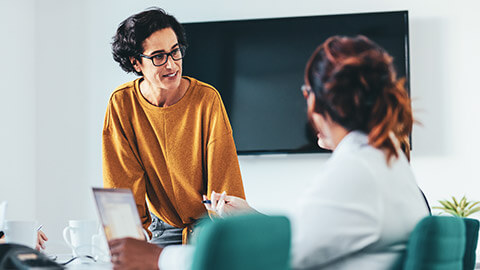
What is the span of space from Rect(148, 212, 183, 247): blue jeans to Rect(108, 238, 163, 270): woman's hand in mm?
603

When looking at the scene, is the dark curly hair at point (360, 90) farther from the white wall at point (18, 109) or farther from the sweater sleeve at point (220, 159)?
the white wall at point (18, 109)

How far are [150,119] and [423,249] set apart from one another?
1.05m

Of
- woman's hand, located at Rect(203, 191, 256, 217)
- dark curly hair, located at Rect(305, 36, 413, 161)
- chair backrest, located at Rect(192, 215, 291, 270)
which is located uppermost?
dark curly hair, located at Rect(305, 36, 413, 161)

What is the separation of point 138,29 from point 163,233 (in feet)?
2.15

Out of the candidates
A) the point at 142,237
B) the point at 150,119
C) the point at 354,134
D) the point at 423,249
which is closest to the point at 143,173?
the point at 150,119

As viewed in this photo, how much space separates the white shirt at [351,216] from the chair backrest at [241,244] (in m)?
0.08

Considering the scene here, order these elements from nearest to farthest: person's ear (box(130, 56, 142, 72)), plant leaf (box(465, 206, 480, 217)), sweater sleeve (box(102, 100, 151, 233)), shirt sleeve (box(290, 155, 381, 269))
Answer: shirt sleeve (box(290, 155, 381, 269)) → sweater sleeve (box(102, 100, 151, 233)) → person's ear (box(130, 56, 142, 72)) → plant leaf (box(465, 206, 480, 217))

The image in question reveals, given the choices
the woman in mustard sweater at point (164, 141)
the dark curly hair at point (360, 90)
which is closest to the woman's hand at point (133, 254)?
the dark curly hair at point (360, 90)

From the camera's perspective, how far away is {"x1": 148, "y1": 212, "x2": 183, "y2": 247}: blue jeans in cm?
181

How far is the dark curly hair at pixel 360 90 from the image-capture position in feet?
3.46

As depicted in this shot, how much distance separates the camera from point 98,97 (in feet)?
13.4

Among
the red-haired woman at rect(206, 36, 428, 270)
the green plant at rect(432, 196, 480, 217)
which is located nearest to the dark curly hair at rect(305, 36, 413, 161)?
the red-haired woman at rect(206, 36, 428, 270)

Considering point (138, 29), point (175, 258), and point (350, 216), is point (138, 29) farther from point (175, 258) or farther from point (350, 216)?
point (350, 216)

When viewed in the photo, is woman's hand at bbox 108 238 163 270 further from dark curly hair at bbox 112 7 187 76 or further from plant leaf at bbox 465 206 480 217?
plant leaf at bbox 465 206 480 217
